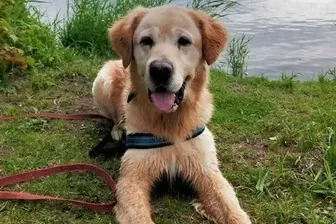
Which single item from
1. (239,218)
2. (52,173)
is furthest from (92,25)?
(239,218)

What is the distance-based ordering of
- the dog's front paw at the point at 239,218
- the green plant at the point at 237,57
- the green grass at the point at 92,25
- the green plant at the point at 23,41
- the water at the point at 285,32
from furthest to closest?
1. the water at the point at 285,32
2. the green plant at the point at 237,57
3. the green grass at the point at 92,25
4. the green plant at the point at 23,41
5. the dog's front paw at the point at 239,218

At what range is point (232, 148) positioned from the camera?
4523mm

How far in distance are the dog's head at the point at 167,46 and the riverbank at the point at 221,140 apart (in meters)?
0.76

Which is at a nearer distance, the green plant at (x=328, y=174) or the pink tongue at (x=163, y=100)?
the pink tongue at (x=163, y=100)

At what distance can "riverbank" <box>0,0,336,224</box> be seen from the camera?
356 cm

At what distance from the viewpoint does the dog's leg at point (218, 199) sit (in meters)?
3.34

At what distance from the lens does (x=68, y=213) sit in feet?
11.5

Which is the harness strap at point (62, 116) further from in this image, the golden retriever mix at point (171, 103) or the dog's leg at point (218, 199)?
the dog's leg at point (218, 199)

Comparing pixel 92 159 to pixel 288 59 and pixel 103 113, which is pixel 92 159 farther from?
pixel 288 59

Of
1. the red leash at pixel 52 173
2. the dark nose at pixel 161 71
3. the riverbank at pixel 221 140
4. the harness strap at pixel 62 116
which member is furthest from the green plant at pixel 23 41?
the dark nose at pixel 161 71

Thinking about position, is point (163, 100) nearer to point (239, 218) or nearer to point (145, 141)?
point (145, 141)

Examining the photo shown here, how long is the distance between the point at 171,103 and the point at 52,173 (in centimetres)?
103

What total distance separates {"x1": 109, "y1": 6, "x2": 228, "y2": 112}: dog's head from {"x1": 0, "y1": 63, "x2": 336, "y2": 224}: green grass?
77 centimetres

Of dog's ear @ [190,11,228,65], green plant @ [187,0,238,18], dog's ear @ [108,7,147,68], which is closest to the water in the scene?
green plant @ [187,0,238,18]
